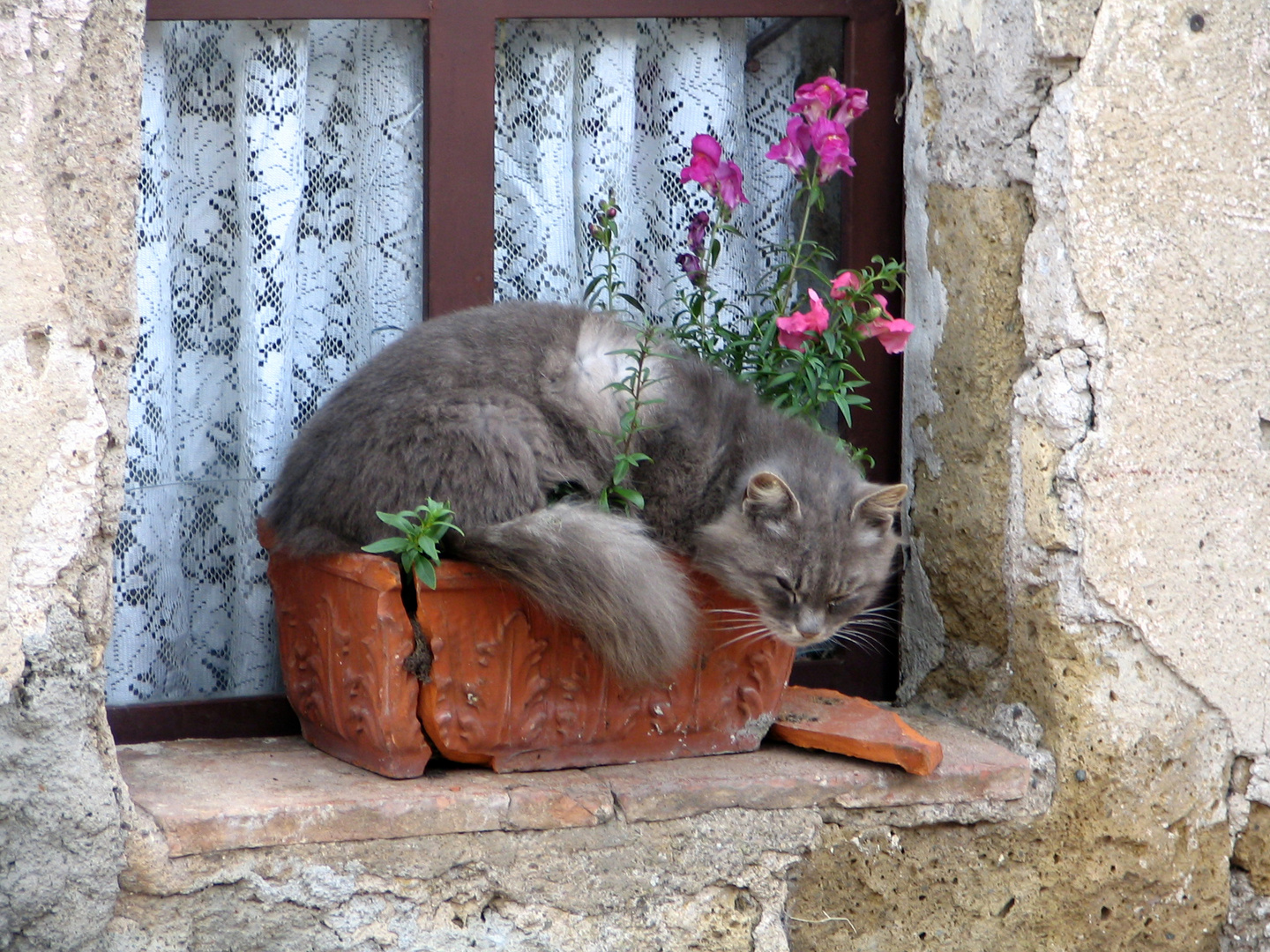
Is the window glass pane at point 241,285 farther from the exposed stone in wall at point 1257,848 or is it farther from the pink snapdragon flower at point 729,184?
the exposed stone in wall at point 1257,848

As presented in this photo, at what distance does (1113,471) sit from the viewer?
2633mm

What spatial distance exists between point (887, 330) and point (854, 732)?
0.80m

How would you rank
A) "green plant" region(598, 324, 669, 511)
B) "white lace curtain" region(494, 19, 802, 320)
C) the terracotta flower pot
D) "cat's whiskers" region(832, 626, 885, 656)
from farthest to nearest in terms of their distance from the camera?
"cat's whiskers" region(832, 626, 885, 656) → "white lace curtain" region(494, 19, 802, 320) → "green plant" region(598, 324, 669, 511) → the terracotta flower pot

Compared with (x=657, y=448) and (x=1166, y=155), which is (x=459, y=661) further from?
(x=1166, y=155)

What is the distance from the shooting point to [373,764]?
A: 2.45 meters

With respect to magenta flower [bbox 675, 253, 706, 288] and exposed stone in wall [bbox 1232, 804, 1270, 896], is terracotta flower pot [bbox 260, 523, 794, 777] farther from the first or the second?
exposed stone in wall [bbox 1232, 804, 1270, 896]

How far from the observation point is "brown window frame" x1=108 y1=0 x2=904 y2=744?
108 inches

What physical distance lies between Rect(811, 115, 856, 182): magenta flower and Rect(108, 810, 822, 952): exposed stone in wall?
1287 mm

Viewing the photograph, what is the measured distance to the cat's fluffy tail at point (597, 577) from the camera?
2.25 m

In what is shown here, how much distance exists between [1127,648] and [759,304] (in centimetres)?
111

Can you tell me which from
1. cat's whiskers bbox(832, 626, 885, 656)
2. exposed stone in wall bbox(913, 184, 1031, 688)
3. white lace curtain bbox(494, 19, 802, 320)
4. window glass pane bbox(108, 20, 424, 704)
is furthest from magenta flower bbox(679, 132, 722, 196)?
cat's whiskers bbox(832, 626, 885, 656)

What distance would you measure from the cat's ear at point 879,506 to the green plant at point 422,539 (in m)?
0.76

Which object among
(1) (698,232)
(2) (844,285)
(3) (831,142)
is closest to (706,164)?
(1) (698,232)

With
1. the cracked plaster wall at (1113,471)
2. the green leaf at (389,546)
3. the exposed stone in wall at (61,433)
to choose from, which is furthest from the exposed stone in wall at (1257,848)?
the exposed stone in wall at (61,433)
